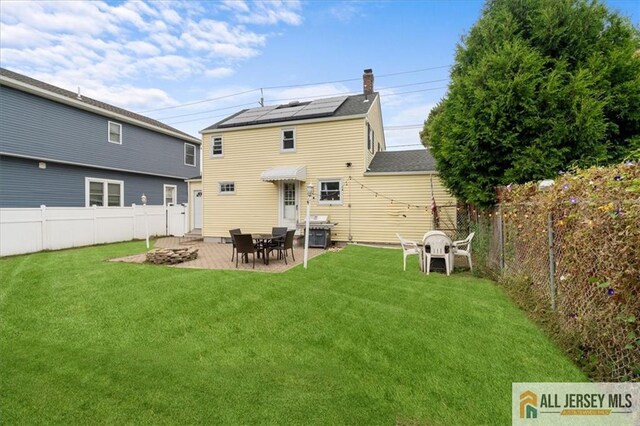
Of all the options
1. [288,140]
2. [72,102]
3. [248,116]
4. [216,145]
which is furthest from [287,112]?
[72,102]

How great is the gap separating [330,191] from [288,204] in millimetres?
2104

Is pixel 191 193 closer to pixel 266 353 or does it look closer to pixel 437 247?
pixel 437 247

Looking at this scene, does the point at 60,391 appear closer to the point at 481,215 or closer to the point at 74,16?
the point at 481,215

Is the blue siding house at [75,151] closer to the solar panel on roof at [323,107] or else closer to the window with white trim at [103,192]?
the window with white trim at [103,192]

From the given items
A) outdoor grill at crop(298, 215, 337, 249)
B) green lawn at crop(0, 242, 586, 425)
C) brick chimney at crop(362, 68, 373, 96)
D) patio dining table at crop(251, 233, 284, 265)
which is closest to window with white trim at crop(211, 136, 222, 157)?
outdoor grill at crop(298, 215, 337, 249)

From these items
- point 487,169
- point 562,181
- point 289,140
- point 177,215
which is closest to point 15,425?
point 562,181

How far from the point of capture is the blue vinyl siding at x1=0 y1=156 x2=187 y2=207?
12.7 m

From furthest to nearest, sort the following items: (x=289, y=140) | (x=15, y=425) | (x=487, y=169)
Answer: (x=289, y=140), (x=487, y=169), (x=15, y=425)

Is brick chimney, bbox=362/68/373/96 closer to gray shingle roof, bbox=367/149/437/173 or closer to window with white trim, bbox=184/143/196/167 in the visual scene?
gray shingle roof, bbox=367/149/437/173

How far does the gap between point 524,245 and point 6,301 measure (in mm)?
9398

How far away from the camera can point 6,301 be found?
550 cm

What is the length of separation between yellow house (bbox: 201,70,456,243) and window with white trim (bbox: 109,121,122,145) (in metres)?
5.64

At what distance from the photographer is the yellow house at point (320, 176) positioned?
1251 centimetres

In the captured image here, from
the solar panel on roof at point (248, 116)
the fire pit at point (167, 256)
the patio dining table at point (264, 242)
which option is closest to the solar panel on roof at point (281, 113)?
the solar panel on roof at point (248, 116)
